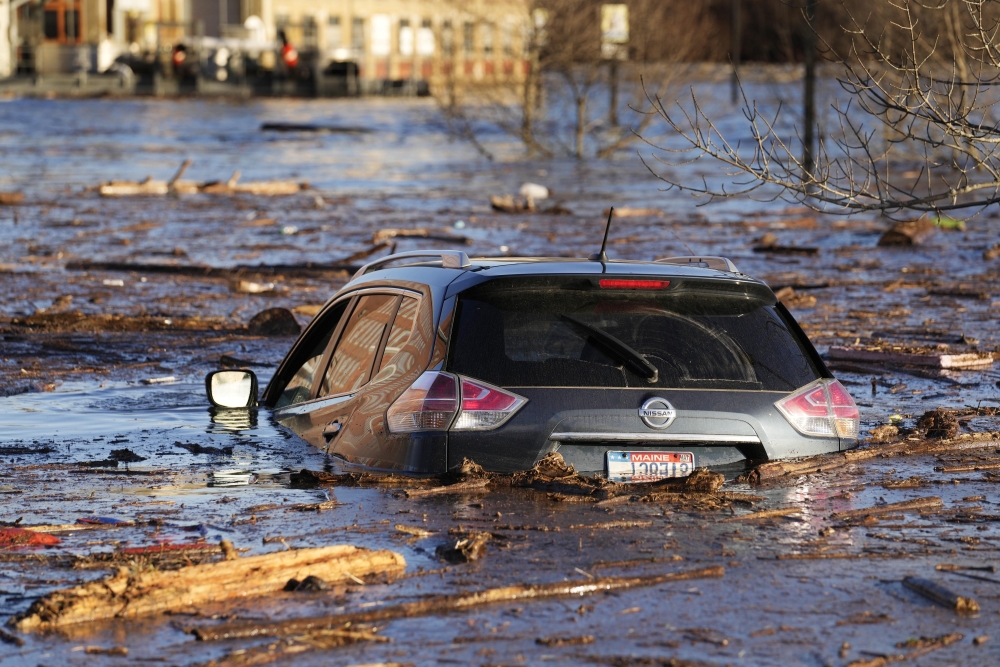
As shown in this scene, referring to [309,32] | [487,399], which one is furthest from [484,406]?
[309,32]

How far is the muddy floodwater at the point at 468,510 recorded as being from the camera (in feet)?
15.3

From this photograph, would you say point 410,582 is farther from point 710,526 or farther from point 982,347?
point 982,347

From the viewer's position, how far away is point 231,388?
8.24 metres

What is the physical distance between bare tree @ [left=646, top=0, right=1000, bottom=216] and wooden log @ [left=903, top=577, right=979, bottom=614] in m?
3.60

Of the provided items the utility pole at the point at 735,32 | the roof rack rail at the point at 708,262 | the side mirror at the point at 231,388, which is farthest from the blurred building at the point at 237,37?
the roof rack rail at the point at 708,262

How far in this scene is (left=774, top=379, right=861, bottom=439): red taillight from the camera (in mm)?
6516

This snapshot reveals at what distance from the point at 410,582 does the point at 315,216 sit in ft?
72.2

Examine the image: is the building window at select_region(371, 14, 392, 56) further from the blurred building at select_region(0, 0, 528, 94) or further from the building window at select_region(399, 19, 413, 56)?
the building window at select_region(399, 19, 413, 56)

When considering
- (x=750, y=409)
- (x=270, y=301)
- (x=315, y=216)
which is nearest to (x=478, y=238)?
(x=315, y=216)

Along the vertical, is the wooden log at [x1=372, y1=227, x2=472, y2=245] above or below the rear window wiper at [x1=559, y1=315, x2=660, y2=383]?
below

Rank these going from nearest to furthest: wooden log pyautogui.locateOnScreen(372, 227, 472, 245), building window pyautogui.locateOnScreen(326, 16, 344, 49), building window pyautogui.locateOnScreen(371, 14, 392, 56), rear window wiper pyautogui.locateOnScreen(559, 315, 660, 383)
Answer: rear window wiper pyautogui.locateOnScreen(559, 315, 660, 383), wooden log pyautogui.locateOnScreen(372, 227, 472, 245), building window pyautogui.locateOnScreen(326, 16, 344, 49), building window pyautogui.locateOnScreen(371, 14, 392, 56)

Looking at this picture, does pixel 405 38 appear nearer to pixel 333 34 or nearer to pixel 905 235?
pixel 333 34

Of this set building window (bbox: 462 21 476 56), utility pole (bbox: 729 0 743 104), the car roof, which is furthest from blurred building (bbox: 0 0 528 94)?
the car roof

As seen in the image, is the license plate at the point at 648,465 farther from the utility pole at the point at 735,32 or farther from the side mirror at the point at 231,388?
the utility pole at the point at 735,32
